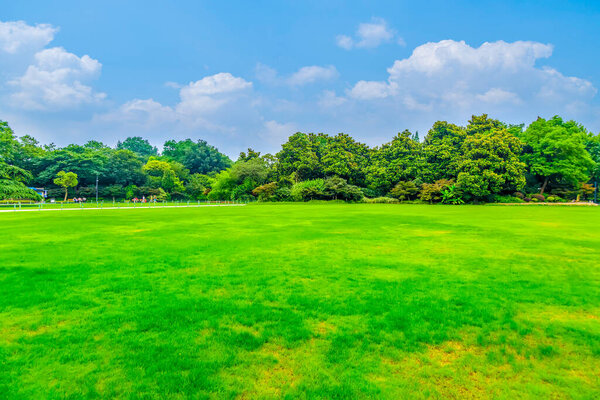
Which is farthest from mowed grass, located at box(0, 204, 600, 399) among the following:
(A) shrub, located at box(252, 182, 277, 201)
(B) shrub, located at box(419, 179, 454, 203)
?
(A) shrub, located at box(252, 182, 277, 201)

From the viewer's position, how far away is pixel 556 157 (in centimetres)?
4344

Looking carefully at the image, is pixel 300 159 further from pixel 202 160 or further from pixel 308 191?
pixel 202 160

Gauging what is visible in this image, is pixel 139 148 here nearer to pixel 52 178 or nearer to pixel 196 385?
pixel 52 178

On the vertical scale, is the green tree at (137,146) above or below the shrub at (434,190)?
above

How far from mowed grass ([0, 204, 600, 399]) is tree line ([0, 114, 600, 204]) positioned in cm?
3434

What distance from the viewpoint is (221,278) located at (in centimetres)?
516

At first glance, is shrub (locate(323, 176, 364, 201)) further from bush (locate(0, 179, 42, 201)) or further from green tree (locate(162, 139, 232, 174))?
green tree (locate(162, 139, 232, 174))

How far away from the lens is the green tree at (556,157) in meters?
41.9

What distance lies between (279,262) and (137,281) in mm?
2534

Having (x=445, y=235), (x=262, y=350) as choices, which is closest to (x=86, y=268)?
(x=262, y=350)

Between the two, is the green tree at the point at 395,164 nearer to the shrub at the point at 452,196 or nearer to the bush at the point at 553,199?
the shrub at the point at 452,196

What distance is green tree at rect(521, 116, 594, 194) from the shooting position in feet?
137

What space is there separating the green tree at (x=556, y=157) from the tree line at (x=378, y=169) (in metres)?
0.13

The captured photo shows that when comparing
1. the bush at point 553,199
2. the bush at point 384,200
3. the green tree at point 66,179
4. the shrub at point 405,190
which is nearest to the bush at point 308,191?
the bush at point 384,200
